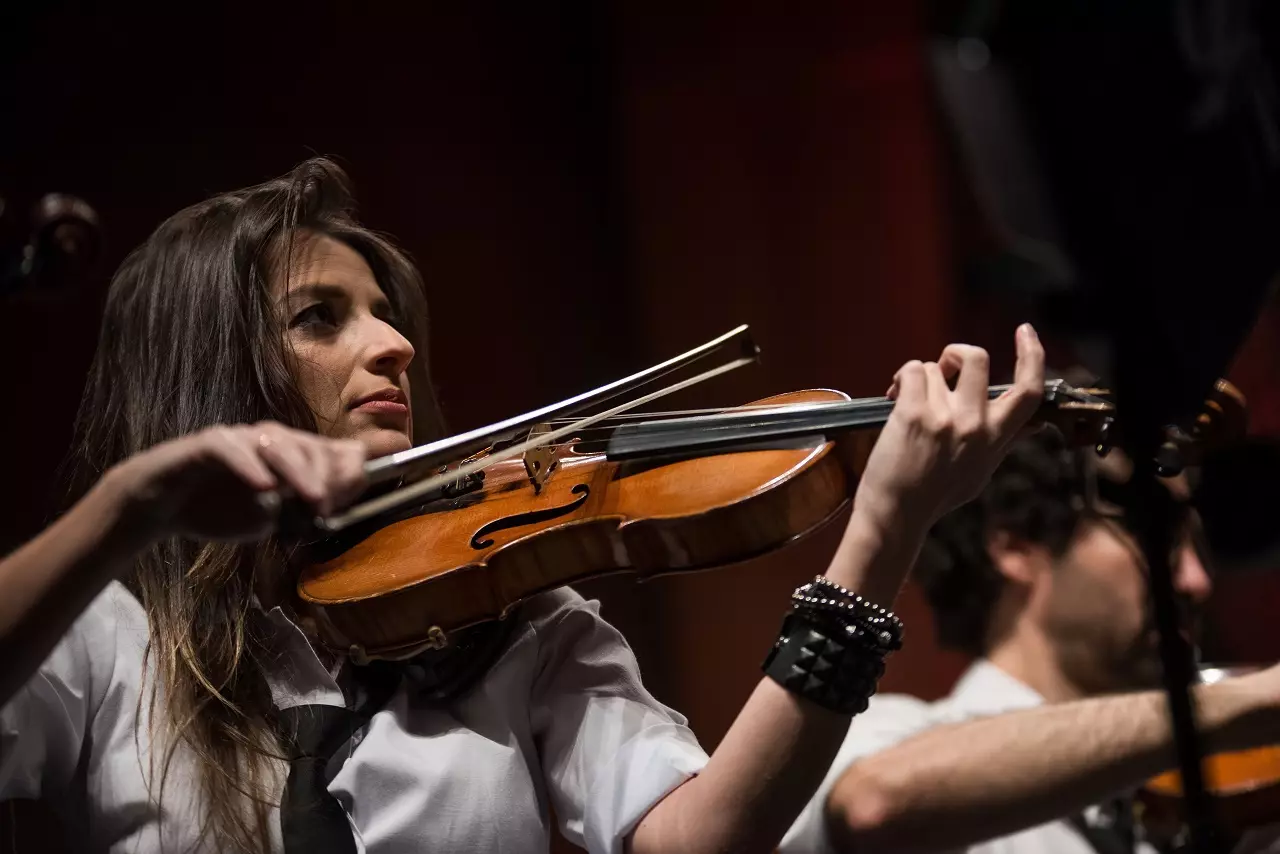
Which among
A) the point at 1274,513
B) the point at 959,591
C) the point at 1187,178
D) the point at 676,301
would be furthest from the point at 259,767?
the point at 676,301

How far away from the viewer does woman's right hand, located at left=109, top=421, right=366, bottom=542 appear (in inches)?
31.4

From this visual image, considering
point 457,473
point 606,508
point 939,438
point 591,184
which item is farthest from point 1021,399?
point 591,184

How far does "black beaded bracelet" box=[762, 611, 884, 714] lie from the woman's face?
0.41 metres

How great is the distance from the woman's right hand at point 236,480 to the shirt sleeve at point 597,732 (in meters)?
0.35

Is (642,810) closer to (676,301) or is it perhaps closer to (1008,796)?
(1008,796)

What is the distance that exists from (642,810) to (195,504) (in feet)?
1.35

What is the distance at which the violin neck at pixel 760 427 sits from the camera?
996 millimetres

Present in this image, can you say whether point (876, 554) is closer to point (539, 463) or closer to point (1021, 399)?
point (1021, 399)

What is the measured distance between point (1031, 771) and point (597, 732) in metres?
0.42

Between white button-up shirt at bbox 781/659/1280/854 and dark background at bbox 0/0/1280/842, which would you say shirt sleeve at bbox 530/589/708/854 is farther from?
dark background at bbox 0/0/1280/842

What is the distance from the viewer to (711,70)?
2.46m

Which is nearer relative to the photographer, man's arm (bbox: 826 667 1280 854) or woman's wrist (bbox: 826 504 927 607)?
woman's wrist (bbox: 826 504 927 607)

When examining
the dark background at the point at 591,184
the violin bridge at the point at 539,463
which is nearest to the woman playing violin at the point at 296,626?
the violin bridge at the point at 539,463

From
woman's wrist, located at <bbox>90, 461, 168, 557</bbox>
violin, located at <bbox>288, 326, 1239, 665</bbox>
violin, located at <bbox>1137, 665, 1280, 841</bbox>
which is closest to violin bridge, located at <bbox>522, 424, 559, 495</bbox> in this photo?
violin, located at <bbox>288, 326, 1239, 665</bbox>
